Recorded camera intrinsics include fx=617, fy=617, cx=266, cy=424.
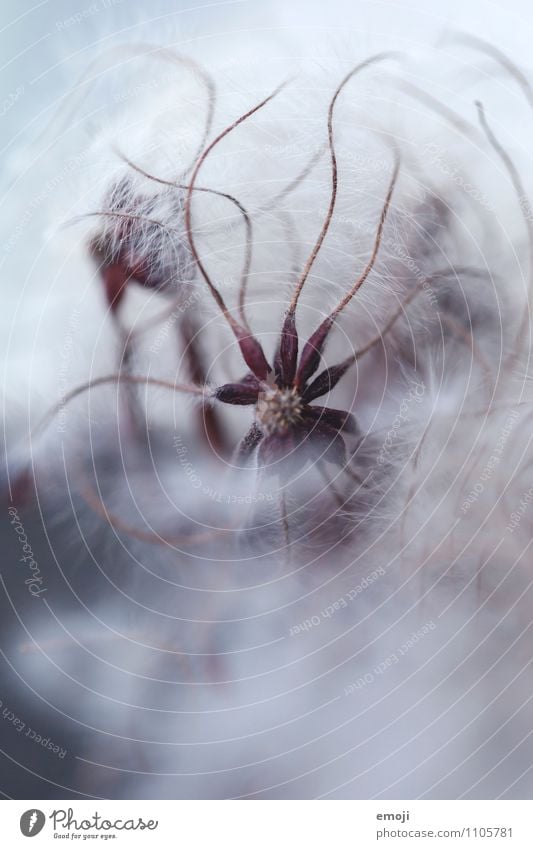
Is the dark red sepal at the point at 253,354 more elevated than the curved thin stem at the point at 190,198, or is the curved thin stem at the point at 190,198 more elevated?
the curved thin stem at the point at 190,198

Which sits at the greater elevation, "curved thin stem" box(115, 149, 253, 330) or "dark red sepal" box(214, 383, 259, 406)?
"curved thin stem" box(115, 149, 253, 330)

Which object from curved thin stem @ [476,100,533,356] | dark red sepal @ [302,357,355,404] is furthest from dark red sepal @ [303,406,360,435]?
curved thin stem @ [476,100,533,356]

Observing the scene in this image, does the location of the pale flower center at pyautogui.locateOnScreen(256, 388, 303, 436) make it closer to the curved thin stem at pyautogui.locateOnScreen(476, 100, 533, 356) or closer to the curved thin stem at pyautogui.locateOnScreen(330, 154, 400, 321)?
the curved thin stem at pyautogui.locateOnScreen(330, 154, 400, 321)

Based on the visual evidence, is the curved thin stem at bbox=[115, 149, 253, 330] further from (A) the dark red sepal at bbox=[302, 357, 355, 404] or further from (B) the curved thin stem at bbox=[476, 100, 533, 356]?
(B) the curved thin stem at bbox=[476, 100, 533, 356]

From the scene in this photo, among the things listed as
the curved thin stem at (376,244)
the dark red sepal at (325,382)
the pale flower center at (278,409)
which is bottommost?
the pale flower center at (278,409)

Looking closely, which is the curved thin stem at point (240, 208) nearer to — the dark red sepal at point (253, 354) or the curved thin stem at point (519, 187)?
the dark red sepal at point (253, 354)

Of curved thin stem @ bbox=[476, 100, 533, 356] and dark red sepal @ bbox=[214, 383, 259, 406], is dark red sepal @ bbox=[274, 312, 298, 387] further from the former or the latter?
curved thin stem @ bbox=[476, 100, 533, 356]

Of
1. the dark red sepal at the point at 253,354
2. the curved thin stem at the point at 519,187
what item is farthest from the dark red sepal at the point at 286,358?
the curved thin stem at the point at 519,187

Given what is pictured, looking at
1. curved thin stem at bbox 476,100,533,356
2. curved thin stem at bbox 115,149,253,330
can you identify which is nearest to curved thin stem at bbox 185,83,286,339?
curved thin stem at bbox 115,149,253,330

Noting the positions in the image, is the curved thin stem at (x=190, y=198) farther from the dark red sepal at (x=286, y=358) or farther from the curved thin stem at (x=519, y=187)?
the curved thin stem at (x=519, y=187)

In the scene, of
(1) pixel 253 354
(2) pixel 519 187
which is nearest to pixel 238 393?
(1) pixel 253 354

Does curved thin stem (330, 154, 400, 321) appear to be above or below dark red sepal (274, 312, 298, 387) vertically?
above

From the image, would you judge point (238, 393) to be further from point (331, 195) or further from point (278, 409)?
point (331, 195)

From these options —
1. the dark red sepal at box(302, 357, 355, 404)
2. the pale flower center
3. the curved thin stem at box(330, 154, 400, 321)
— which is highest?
the curved thin stem at box(330, 154, 400, 321)
